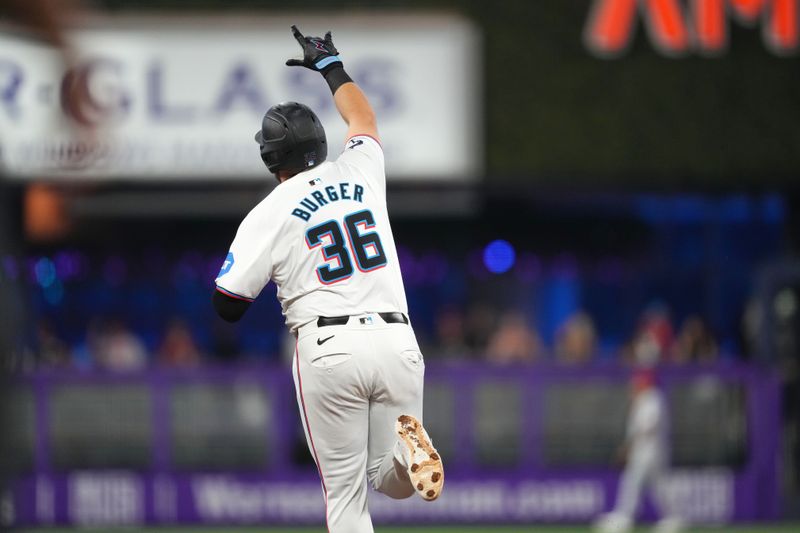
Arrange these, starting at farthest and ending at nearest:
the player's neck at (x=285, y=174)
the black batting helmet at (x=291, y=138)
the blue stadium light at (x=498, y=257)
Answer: the blue stadium light at (x=498, y=257), the player's neck at (x=285, y=174), the black batting helmet at (x=291, y=138)

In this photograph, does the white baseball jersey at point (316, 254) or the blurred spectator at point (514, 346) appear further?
the blurred spectator at point (514, 346)

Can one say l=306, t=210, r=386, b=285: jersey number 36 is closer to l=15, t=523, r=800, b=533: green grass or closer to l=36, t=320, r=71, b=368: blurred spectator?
l=15, t=523, r=800, b=533: green grass

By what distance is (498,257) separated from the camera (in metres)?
20.5

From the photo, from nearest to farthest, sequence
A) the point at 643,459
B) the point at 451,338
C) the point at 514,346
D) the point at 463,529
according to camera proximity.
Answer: the point at 643,459 → the point at 463,529 → the point at 514,346 → the point at 451,338

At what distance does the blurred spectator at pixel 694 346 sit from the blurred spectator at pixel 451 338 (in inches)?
95.4

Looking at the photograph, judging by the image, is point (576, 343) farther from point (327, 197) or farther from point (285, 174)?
point (327, 197)

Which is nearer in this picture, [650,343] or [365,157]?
[365,157]

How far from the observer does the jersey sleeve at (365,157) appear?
19.5 feet

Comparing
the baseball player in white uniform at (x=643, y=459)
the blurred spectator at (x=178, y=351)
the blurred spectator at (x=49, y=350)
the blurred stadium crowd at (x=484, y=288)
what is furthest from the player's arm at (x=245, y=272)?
the blurred stadium crowd at (x=484, y=288)

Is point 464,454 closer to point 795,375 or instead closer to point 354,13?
point 795,375

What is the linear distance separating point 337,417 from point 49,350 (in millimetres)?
11466

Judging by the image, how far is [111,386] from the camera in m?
15.2

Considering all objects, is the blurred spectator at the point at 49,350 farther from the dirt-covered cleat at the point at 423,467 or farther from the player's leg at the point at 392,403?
the dirt-covered cleat at the point at 423,467

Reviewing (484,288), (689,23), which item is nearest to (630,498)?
(689,23)
